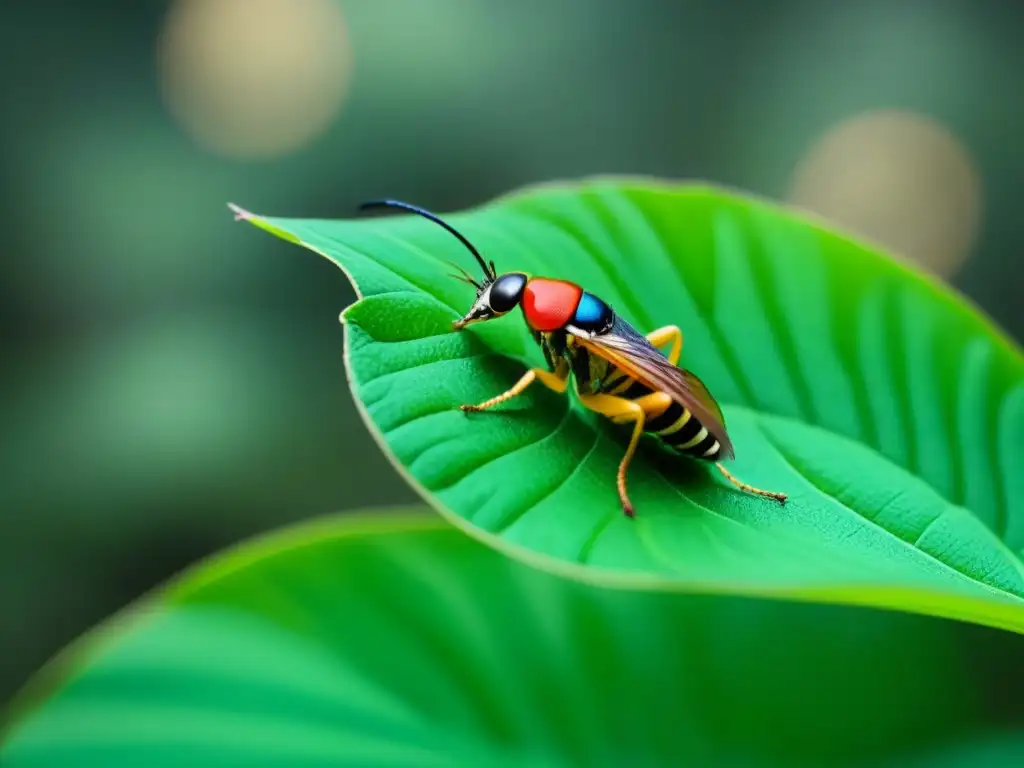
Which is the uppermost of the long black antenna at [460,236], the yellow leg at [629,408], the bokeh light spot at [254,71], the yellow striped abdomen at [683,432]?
the bokeh light spot at [254,71]

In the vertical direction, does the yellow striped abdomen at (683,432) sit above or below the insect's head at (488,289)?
below

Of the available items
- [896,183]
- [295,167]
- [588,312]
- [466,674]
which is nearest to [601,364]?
[588,312]

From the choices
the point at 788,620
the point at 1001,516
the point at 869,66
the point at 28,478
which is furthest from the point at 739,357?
the point at 869,66

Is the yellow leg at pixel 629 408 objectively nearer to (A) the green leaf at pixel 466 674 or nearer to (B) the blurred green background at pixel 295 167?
(A) the green leaf at pixel 466 674

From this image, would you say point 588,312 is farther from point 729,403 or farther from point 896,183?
point 896,183

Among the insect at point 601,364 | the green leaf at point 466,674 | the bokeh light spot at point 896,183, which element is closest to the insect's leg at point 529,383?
the insect at point 601,364

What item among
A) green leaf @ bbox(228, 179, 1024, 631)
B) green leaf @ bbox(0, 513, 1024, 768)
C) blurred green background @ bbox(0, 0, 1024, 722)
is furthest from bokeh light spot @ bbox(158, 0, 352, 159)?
green leaf @ bbox(228, 179, 1024, 631)
